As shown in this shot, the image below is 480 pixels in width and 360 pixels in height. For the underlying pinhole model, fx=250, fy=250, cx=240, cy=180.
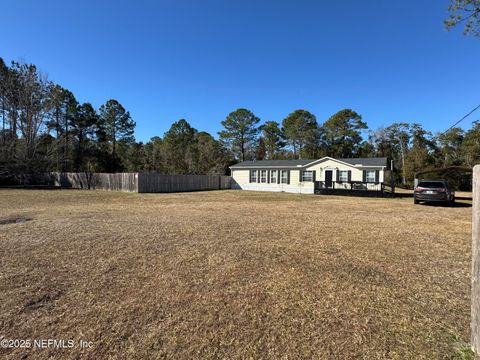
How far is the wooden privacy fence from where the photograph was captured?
71.3 feet

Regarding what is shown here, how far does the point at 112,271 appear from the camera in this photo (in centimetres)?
396

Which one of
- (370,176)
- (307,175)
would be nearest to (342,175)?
(370,176)

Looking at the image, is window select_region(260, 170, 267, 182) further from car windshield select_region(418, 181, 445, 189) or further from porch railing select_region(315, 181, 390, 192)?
car windshield select_region(418, 181, 445, 189)

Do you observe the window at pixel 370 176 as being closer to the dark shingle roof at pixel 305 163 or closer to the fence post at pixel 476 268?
the dark shingle roof at pixel 305 163

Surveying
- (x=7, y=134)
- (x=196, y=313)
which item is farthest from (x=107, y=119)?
(x=196, y=313)

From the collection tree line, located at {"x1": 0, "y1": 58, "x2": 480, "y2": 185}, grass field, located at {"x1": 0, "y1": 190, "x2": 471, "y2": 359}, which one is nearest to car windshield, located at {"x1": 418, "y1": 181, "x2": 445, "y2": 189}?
grass field, located at {"x1": 0, "y1": 190, "x2": 471, "y2": 359}

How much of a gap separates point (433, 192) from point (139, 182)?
809 inches

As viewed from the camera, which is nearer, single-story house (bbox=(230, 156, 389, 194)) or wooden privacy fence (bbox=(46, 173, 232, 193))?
single-story house (bbox=(230, 156, 389, 194))

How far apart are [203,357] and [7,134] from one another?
116 ft

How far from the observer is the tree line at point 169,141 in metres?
25.5

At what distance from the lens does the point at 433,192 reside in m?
13.6

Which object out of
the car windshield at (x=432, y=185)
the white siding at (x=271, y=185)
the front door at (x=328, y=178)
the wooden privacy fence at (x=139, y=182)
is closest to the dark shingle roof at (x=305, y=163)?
the white siding at (x=271, y=185)

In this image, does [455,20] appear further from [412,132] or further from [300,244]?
[412,132]

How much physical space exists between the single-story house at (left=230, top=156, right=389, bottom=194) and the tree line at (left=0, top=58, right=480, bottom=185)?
954 cm
